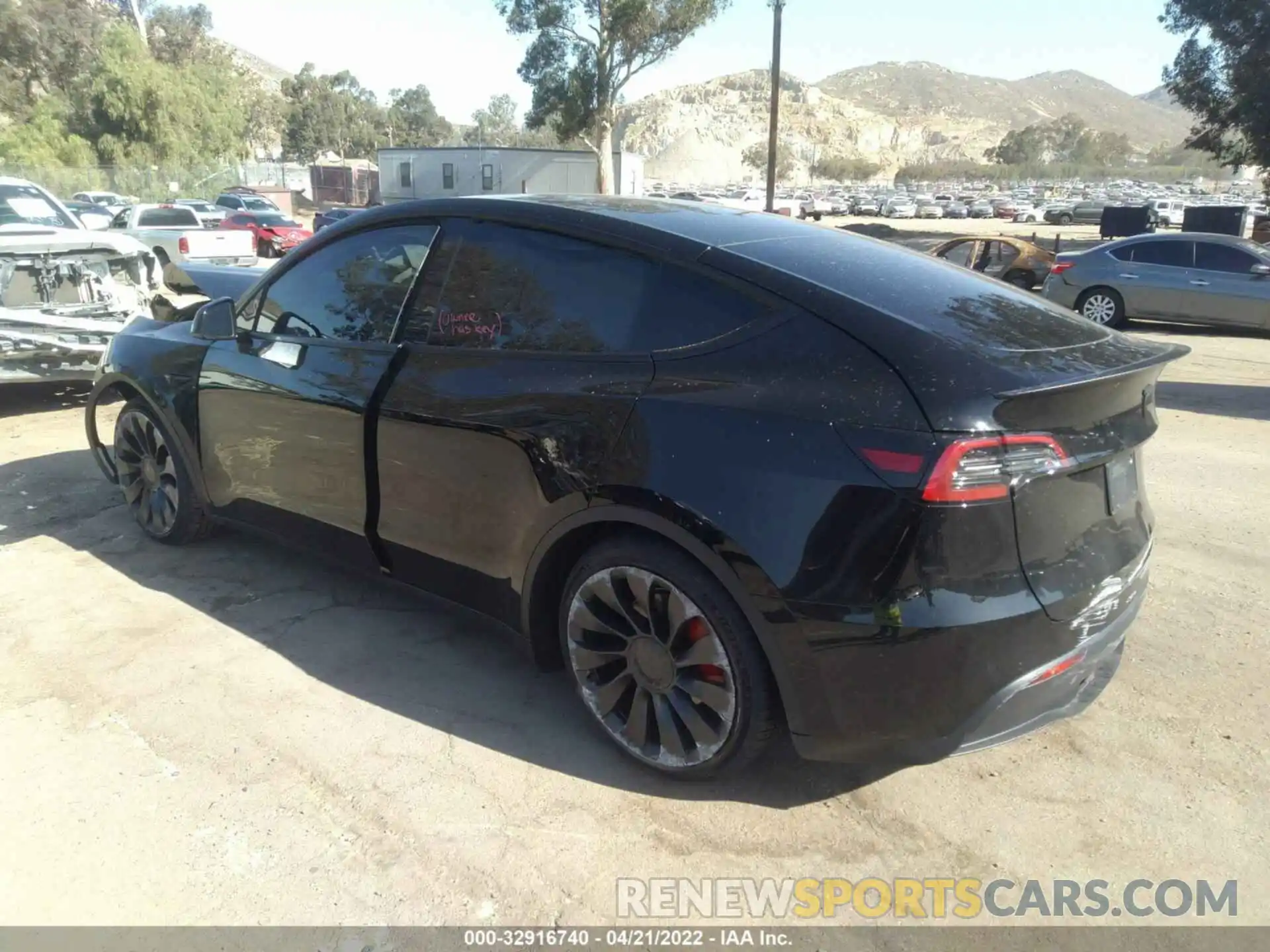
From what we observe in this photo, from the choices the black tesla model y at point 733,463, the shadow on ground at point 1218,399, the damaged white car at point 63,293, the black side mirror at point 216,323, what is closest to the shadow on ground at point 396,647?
the black tesla model y at point 733,463

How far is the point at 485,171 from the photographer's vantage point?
4166cm

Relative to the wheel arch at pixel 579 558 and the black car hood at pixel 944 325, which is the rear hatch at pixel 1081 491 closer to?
the black car hood at pixel 944 325

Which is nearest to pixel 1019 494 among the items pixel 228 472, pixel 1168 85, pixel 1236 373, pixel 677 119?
pixel 228 472

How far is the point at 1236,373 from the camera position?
32.9 feet

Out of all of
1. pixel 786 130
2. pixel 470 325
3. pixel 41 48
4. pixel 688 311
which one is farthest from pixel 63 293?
pixel 786 130

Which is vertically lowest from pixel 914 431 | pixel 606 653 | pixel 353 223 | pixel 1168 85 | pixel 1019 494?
pixel 606 653

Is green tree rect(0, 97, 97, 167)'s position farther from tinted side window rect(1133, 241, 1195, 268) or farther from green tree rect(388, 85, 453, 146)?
green tree rect(388, 85, 453, 146)

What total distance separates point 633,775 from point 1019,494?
145cm

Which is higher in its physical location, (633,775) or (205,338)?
(205,338)

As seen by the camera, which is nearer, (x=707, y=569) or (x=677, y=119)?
(x=707, y=569)

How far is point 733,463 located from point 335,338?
190 cm

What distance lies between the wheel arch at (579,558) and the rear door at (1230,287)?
42.8 ft

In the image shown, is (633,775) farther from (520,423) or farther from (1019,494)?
(1019,494)

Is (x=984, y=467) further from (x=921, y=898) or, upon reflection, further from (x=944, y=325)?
(x=921, y=898)
